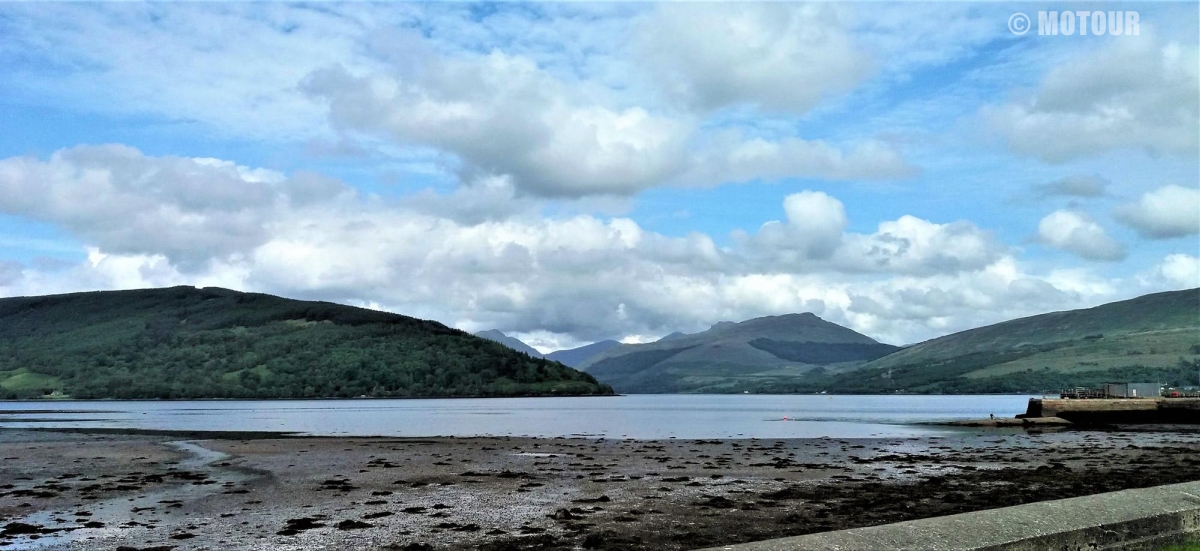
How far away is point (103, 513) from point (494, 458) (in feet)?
90.9

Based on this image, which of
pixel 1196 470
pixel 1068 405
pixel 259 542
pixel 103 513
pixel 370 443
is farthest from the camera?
pixel 1068 405

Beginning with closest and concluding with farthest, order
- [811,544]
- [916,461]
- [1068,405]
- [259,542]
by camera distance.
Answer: [811,544] → [259,542] → [916,461] → [1068,405]

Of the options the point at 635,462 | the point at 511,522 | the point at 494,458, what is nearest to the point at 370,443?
the point at 494,458

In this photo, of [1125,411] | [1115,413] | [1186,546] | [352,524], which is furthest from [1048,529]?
[1125,411]

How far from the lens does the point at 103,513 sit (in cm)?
2948

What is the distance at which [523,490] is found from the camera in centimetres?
3572

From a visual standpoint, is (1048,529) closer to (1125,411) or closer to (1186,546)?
(1186,546)

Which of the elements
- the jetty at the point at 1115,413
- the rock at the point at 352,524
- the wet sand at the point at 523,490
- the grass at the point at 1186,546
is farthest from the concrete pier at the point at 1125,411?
the grass at the point at 1186,546

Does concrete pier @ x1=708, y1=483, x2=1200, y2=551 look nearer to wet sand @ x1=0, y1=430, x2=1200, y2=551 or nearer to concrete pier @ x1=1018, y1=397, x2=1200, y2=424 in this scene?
wet sand @ x1=0, y1=430, x2=1200, y2=551

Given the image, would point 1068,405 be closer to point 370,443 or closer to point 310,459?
point 370,443

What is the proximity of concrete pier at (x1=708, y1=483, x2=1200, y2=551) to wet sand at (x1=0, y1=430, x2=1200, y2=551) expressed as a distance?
1055cm

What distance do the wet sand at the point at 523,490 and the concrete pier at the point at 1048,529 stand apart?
10.5m

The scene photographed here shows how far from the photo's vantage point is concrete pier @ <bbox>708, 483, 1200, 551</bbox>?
34.8 feet

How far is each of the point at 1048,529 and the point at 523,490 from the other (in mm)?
26292
